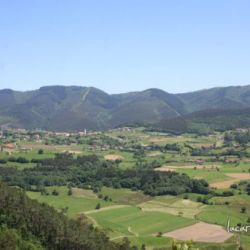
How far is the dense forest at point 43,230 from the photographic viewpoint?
79.8m

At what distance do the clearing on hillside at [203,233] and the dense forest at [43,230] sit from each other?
1708cm

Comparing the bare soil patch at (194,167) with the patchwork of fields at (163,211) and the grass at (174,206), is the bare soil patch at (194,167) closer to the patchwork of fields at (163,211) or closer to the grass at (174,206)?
the patchwork of fields at (163,211)

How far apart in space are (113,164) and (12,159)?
108ft

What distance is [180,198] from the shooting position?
14025 cm

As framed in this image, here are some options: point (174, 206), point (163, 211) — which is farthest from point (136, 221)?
point (174, 206)

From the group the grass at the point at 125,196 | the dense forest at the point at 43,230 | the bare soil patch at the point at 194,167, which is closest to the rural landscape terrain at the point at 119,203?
the bare soil patch at the point at 194,167

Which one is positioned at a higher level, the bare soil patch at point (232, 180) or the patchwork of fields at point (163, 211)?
the bare soil patch at point (232, 180)

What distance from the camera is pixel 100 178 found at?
537 feet

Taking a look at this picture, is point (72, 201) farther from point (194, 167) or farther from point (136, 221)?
point (194, 167)

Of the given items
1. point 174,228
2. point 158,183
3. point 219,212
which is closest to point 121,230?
point 174,228

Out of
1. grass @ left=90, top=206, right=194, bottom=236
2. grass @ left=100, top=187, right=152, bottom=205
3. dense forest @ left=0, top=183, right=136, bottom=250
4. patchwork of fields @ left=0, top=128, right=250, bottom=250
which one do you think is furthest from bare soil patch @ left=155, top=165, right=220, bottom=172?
dense forest @ left=0, top=183, right=136, bottom=250

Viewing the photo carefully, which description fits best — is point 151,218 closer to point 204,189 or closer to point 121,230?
point 121,230

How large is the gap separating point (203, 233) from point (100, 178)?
2633 inches

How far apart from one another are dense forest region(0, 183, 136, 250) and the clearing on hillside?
17.1 metres
